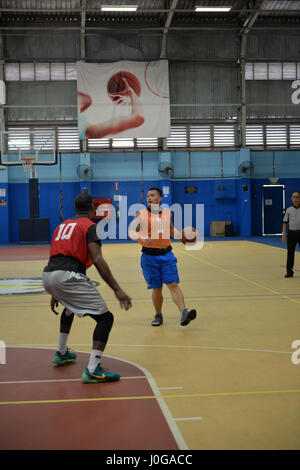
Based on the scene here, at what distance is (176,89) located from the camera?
87.5 ft

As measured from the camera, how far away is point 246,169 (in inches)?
1046

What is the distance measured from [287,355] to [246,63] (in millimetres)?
23722

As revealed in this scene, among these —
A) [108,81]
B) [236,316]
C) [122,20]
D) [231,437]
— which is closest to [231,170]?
[108,81]

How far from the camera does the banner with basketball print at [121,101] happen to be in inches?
999

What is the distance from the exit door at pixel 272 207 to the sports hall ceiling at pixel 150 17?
8.19m

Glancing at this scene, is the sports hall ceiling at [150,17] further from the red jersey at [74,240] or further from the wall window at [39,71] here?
the red jersey at [74,240]

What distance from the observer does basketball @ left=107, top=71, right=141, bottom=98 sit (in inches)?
1001

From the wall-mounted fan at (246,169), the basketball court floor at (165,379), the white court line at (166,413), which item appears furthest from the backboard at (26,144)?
the white court line at (166,413)

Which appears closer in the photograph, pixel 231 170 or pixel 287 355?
pixel 287 355

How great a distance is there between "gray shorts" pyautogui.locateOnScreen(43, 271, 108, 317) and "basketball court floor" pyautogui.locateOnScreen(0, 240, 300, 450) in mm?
741

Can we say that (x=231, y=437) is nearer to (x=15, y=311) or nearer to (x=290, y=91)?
(x=15, y=311)

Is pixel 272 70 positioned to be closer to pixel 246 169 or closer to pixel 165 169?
pixel 246 169

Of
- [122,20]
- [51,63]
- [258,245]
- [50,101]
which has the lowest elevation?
[258,245]

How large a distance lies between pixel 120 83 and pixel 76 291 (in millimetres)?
22060
